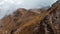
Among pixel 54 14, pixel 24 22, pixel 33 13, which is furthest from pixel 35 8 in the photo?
pixel 54 14

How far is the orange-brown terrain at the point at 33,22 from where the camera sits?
2.08 metres

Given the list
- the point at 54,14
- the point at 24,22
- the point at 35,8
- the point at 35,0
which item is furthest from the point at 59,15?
the point at 35,0

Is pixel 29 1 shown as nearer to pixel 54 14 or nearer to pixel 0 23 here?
pixel 0 23

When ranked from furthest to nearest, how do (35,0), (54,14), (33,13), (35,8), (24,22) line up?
(35,0) < (35,8) < (33,13) < (24,22) < (54,14)

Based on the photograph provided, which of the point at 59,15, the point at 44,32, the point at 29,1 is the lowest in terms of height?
the point at 44,32

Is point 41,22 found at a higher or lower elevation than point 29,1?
lower

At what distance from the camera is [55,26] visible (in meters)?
2.03

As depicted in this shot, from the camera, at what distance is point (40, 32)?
6.98 ft

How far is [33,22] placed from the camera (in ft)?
7.47

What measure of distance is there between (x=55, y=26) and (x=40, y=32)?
0.62 ft

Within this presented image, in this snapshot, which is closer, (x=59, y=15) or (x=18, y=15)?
(x=59, y=15)

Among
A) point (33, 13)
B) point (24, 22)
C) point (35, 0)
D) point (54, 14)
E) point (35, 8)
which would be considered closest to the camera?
point (54, 14)

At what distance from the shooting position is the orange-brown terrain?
2.08 metres

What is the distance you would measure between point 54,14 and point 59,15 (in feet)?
0.23
